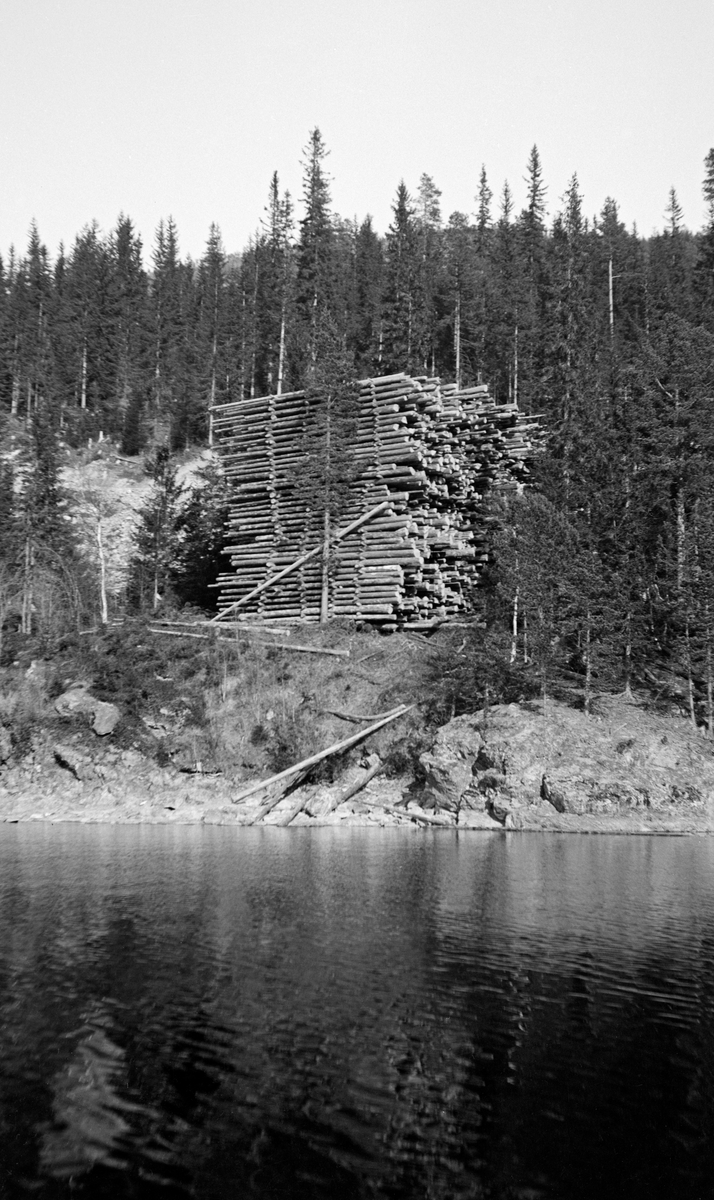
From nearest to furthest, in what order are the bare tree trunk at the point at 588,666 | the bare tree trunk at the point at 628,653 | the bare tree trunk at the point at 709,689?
the bare tree trunk at the point at 709,689
the bare tree trunk at the point at 588,666
the bare tree trunk at the point at 628,653

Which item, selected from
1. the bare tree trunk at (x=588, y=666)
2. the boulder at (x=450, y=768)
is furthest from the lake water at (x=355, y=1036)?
the bare tree trunk at (x=588, y=666)

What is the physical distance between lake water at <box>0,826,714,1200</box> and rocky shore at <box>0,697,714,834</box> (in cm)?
1008

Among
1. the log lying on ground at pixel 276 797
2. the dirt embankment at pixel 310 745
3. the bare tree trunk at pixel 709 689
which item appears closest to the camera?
the dirt embankment at pixel 310 745

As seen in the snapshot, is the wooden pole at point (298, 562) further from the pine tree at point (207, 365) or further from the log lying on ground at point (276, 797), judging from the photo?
the pine tree at point (207, 365)

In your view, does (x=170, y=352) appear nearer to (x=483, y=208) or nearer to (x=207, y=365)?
(x=207, y=365)

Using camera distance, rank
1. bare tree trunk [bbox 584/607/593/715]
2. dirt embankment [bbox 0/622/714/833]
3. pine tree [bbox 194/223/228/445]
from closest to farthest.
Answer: dirt embankment [bbox 0/622/714/833] → bare tree trunk [bbox 584/607/593/715] → pine tree [bbox 194/223/228/445]

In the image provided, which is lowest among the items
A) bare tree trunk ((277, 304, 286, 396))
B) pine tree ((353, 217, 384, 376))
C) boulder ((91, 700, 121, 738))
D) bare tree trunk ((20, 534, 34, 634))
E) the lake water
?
the lake water

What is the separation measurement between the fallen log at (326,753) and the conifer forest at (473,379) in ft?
9.84

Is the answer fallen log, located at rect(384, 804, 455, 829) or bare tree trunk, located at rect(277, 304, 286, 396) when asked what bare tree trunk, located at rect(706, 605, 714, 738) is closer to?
fallen log, located at rect(384, 804, 455, 829)

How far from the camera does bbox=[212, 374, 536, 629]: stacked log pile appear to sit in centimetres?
4209

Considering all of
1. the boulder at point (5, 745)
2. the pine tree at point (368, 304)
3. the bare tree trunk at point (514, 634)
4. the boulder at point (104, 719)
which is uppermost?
the pine tree at point (368, 304)

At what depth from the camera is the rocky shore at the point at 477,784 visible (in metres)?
31.6

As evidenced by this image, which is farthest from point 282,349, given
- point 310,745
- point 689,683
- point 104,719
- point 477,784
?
point 477,784

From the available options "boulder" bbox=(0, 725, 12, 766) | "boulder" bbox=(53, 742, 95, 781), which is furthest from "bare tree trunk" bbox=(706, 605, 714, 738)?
"boulder" bbox=(0, 725, 12, 766)
